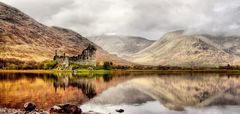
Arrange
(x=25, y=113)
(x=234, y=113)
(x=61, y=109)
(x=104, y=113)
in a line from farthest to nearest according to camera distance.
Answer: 1. (x=234, y=113)
2. (x=104, y=113)
3. (x=25, y=113)
4. (x=61, y=109)

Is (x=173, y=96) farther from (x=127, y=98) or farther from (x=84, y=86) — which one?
(x=84, y=86)

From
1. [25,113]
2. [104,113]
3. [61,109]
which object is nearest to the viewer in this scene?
[61,109]

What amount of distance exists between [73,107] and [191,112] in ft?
66.7

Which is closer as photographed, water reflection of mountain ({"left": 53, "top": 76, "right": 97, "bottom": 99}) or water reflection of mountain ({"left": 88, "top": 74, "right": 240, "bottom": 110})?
water reflection of mountain ({"left": 88, "top": 74, "right": 240, "bottom": 110})

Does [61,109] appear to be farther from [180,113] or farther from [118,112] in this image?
[180,113]

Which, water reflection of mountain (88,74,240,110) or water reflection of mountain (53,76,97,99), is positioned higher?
water reflection of mountain (53,76,97,99)

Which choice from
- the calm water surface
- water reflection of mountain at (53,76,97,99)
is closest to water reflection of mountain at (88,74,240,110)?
the calm water surface

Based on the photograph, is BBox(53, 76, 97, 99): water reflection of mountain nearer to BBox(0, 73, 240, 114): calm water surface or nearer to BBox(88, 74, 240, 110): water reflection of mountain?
BBox(0, 73, 240, 114): calm water surface

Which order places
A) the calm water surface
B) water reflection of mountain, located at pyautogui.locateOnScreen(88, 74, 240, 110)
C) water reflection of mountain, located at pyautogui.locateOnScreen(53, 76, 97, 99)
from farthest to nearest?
water reflection of mountain, located at pyautogui.locateOnScreen(53, 76, 97, 99) → water reflection of mountain, located at pyautogui.locateOnScreen(88, 74, 240, 110) → the calm water surface

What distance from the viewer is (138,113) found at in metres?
47.7

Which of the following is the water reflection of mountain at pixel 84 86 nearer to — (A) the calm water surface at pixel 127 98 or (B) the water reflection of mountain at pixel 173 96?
(A) the calm water surface at pixel 127 98

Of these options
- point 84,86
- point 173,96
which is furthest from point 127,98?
point 84,86

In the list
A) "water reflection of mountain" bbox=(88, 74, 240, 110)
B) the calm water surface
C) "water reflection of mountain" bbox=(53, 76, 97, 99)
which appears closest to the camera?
the calm water surface

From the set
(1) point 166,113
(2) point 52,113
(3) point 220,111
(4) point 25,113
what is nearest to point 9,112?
(4) point 25,113
